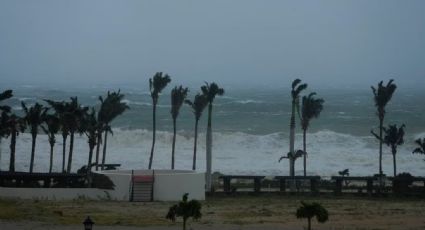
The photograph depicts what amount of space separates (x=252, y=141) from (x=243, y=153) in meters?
6.12

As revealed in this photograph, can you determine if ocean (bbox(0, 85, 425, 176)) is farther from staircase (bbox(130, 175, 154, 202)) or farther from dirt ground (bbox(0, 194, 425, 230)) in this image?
dirt ground (bbox(0, 194, 425, 230))

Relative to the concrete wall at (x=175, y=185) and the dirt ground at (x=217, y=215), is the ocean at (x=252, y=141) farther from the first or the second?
the dirt ground at (x=217, y=215)

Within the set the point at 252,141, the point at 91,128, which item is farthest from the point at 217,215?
the point at 252,141

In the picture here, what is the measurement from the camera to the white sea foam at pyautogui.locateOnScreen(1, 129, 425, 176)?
69250 millimetres

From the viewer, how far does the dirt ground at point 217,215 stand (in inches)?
966

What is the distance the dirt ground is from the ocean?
2858 centimetres

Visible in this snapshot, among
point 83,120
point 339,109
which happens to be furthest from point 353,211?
point 339,109

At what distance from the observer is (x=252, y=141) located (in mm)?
86562

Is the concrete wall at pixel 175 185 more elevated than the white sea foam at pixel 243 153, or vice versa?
the white sea foam at pixel 243 153

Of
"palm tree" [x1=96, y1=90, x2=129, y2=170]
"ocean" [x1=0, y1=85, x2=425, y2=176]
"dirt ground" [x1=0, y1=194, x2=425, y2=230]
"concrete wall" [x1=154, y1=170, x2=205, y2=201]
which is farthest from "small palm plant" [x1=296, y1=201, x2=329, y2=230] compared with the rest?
"ocean" [x1=0, y1=85, x2=425, y2=176]

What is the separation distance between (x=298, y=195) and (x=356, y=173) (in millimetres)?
23562

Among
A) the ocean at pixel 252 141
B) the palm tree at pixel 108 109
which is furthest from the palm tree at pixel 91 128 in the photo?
the ocean at pixel 252 141

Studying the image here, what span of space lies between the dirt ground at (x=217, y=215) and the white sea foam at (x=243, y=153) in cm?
2901

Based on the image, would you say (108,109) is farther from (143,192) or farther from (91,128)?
(143,192)
